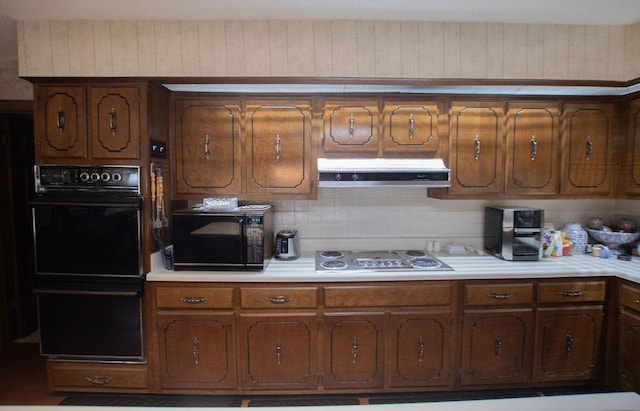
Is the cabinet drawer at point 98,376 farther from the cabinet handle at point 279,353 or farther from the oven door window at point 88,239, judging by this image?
the cabinet handle at point 279,353

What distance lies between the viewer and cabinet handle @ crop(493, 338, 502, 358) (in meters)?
2.19

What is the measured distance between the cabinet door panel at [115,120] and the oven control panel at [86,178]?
0.32ft

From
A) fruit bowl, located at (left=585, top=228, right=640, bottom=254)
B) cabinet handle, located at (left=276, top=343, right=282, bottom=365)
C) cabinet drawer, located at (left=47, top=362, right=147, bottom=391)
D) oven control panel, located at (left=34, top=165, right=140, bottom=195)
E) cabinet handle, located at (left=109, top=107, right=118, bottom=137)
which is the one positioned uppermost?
cabinet handle, located at (left=109, top=107, right=118, bottom=137)

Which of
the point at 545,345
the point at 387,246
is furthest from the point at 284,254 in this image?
the point at 545,345

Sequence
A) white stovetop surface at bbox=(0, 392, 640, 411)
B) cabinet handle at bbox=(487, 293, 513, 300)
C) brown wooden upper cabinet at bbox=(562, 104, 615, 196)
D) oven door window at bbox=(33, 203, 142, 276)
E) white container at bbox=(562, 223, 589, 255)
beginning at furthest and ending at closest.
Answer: white container at bbox=(562, 223, 589, 255) → brown wooden upper cabinet at bbox=(562, 104, 615, 196) → cabinet handle at bbox=(487, 293, 513, 300) → oven door window at bbox=(33, 203, 142, 276) → white stovetop surface at bbox=(0, 392, 640, 411)

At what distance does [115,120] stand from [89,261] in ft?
3.10

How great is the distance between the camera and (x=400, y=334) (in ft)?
7.07

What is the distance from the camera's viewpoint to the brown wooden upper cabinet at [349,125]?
235cm

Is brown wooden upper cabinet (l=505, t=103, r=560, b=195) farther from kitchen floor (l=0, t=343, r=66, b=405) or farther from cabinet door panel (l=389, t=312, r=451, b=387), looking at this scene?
kitchen floor (l=0, t=343, r=66, b=405)

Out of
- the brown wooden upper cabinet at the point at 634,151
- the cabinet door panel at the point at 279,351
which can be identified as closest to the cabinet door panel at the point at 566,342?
the brown wooden upper cabinet at the point at 634,151

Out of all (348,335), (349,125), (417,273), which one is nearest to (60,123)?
(349,125)

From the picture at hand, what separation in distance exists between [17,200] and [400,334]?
3632mm

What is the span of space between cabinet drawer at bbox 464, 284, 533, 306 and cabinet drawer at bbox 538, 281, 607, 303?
10 centimetres

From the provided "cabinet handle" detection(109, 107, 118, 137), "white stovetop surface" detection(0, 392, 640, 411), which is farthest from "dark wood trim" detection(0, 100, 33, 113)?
"white stovetop surface" detection(0, 392, 640, 411)
